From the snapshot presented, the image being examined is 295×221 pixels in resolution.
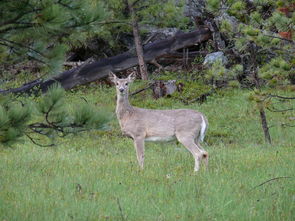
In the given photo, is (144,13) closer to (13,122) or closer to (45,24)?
(45,24)

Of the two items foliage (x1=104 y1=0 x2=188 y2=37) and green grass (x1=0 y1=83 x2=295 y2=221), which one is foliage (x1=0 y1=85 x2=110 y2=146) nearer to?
green grass (x1=0 y1=83 x2=295 y2=221)

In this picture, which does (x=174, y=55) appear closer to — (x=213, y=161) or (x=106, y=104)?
(x=106, y=104)

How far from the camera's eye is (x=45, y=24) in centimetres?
568

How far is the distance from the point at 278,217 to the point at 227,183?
5.68 ft

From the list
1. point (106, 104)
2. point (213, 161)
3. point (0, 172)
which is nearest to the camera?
point (0, 172)

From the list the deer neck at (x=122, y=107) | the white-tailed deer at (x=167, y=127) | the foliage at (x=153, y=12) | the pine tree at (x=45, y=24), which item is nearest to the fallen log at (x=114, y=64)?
the foliage at (x=153, y=12)

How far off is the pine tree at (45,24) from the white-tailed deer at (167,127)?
14.3 feet

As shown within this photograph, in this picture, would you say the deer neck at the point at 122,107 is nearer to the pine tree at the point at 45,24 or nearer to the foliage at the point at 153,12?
the pine tree at the point at 45,24

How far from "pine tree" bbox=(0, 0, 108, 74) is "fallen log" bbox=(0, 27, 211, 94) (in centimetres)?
1158

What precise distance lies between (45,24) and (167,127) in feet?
18.2

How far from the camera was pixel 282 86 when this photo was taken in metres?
8.43

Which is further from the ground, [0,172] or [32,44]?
[32,44]

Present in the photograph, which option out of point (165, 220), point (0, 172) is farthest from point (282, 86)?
point (0, 172)

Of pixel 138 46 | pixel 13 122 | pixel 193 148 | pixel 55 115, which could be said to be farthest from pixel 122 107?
pixel 138 46
